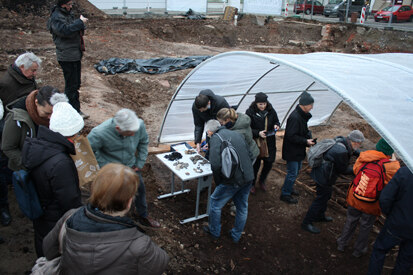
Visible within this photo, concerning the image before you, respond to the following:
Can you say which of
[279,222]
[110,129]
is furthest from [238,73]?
[110,129]

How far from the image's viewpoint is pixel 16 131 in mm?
3232

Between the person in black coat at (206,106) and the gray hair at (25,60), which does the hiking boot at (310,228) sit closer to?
the person in black coat at (206,106)

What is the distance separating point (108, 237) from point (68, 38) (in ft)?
17.1

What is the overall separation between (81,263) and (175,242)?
8.80ft

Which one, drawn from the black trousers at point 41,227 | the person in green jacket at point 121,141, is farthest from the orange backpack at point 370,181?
the black trousers at point 41,227

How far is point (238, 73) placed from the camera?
644 cm

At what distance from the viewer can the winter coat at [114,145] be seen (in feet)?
12.2

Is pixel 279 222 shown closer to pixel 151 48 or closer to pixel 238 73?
pixel 238 73

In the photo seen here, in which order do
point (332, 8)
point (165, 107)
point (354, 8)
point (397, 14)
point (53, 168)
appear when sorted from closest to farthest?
point (53, 168)
point (165, 107)
point (397, 14)
point (354, 8)
point (332, 8)

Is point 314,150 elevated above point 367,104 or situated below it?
below

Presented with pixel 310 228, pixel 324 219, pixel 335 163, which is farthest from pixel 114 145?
pixel 324 219

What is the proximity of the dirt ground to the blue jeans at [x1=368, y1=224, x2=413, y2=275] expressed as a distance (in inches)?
30.4

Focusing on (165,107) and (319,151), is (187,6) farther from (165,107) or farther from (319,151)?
(319,151)

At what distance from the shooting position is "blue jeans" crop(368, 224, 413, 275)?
138 inches
